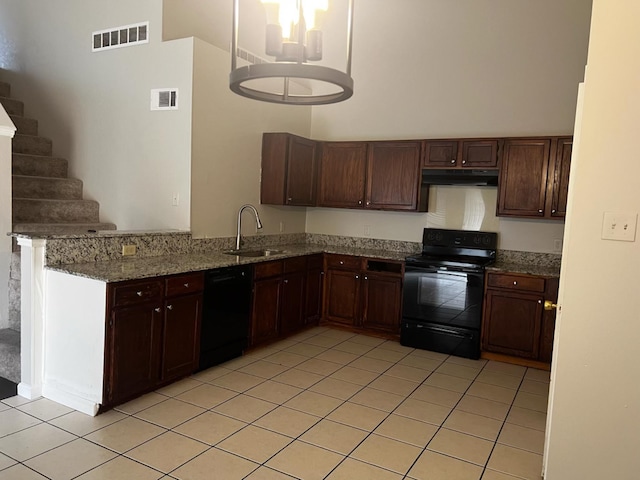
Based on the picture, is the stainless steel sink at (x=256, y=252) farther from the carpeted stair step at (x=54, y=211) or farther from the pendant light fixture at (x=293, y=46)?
the pendant light fixture at (x=293, y=46)

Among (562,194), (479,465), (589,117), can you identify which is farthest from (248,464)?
(562,194)

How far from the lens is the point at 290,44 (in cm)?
185

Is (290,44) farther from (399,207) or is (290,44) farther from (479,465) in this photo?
(399,207)

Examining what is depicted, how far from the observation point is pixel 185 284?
11.2ft

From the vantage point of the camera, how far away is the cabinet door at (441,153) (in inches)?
189

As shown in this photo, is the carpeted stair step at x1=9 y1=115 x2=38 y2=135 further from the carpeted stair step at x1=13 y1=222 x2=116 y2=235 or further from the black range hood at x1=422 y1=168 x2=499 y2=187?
the black range hood at x1=422 y1=168 x2=499 y2=187

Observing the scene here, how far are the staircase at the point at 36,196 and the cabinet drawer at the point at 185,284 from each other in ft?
4.57

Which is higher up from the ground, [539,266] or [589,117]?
[589,117]

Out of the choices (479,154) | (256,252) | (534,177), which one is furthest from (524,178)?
(256,252)

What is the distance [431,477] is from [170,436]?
1490mm

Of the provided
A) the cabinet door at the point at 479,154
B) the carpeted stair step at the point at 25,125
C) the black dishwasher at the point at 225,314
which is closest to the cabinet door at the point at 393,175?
the cabinet door at the point at 479,154

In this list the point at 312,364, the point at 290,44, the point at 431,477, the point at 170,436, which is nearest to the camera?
the point at 290,44

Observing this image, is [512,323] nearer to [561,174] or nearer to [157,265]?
[561,174]

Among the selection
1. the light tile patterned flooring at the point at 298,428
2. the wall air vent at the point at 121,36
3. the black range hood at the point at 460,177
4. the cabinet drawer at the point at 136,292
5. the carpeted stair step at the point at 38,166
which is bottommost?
the light tile patterned flooring at the point at 298,428
